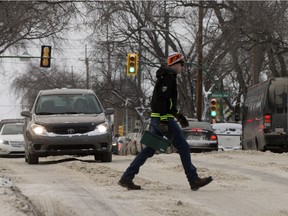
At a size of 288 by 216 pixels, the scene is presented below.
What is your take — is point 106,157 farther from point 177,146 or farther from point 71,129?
point 177,146

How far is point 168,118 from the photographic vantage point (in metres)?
10.8

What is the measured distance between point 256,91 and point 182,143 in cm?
1772

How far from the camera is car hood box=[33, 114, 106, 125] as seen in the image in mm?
17672

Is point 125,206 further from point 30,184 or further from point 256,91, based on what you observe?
point 256,91

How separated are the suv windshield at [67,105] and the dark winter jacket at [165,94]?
7.89 m

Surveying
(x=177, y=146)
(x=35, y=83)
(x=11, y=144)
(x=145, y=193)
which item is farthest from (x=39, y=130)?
(x=35, y=83)

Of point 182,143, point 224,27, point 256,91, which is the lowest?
point 182,143

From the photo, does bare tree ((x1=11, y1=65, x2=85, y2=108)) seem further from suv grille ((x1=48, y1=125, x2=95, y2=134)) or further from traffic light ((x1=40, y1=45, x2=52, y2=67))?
suv grille ((x1=48, y1=125, x2=95, y2=134))

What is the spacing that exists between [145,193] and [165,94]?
4.20 feet

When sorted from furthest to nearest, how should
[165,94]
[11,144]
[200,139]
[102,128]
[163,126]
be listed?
[200,139]
[11,144]
[102,128]
[163,126]
[165,94]

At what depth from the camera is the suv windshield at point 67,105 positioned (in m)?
18.5

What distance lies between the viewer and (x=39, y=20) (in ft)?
126

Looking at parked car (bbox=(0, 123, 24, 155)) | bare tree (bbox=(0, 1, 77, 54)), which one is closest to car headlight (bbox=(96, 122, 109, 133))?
parked car (bbox=(0, 123, 24, 155))

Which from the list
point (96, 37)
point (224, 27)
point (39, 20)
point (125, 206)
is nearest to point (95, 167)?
point (125, 206)
